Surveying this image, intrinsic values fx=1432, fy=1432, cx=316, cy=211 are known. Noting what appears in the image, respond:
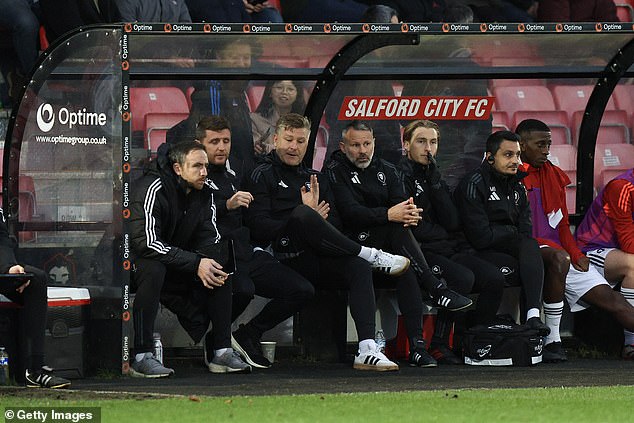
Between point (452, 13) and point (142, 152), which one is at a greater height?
point (452, 13)

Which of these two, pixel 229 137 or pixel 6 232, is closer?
pixel 6 232

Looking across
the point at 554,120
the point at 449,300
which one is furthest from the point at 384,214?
the point at 554,120

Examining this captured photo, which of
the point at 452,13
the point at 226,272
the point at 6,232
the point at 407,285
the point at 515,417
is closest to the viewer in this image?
the point at 515,417

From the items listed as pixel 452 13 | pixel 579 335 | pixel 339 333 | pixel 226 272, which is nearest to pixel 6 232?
pixel 226 272

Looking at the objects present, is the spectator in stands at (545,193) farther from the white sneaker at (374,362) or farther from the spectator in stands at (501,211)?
the white sneaker at (374,362)

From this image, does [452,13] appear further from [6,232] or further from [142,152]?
[6,232]

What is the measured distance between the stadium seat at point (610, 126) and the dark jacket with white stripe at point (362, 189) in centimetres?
181

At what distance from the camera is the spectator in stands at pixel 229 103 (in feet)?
33.2

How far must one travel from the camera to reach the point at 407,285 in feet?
31.8

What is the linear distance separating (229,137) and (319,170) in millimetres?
1167

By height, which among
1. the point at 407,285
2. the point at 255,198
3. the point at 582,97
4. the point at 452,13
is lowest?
the point at 407,285

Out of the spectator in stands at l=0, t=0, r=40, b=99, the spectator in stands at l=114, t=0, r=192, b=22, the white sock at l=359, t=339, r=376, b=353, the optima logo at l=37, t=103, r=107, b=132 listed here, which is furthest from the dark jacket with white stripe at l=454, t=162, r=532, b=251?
the spectator in stands at l=0, t=0, r=40, b=99

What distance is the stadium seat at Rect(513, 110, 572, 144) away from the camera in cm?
1107

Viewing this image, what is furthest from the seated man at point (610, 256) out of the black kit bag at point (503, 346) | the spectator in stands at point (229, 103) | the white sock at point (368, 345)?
the spectator in stands at point (229, 103)
